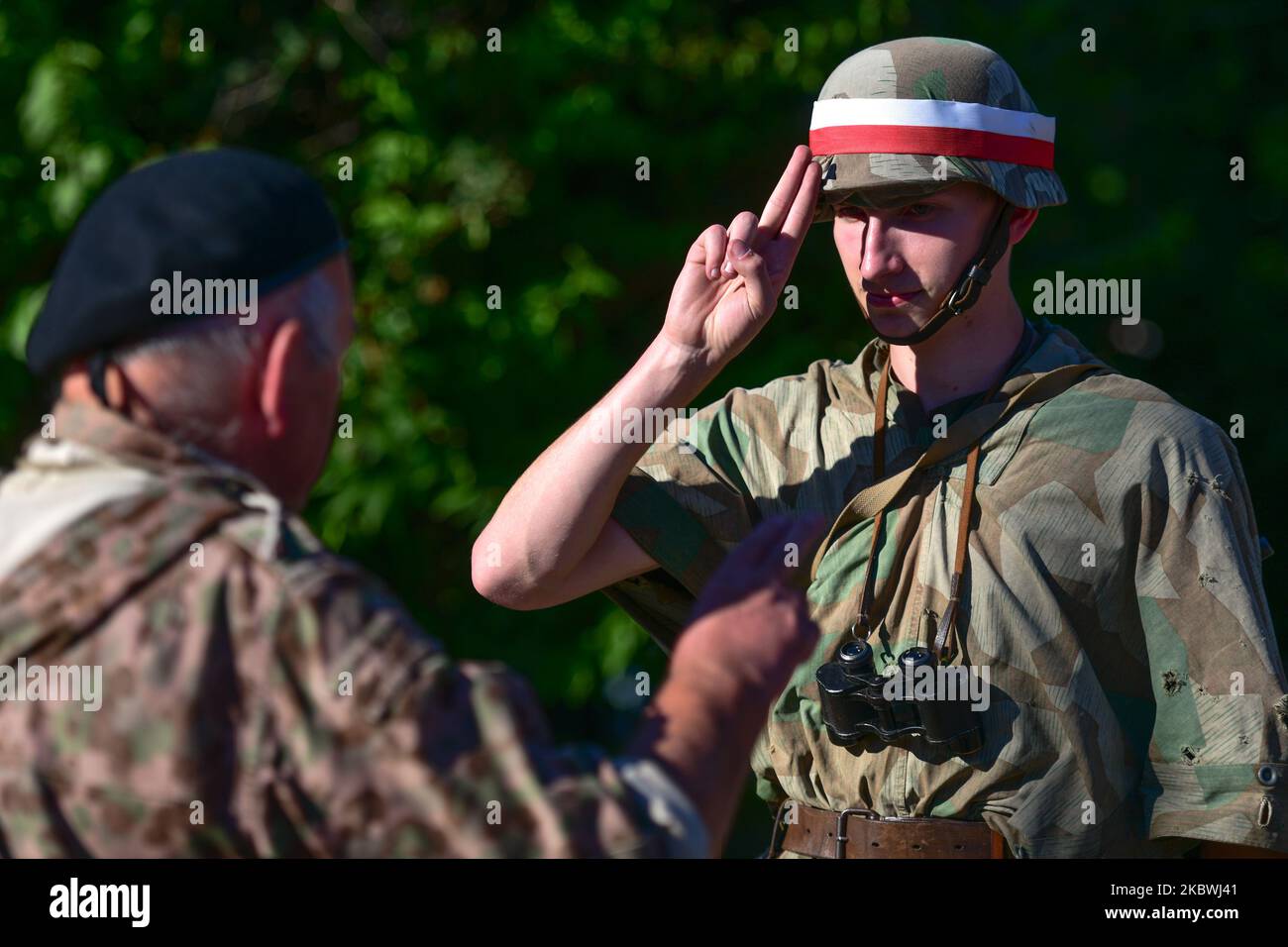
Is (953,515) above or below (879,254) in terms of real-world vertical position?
below

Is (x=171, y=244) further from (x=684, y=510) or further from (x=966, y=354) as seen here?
(x=966, y=354)

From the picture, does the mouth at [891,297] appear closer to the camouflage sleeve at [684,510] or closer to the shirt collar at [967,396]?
the shirt collar at [967,396]

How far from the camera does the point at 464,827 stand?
173 centimetres

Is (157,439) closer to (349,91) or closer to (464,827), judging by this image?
(464,827)

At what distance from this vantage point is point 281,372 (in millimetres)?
1864

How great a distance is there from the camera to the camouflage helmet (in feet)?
9.71

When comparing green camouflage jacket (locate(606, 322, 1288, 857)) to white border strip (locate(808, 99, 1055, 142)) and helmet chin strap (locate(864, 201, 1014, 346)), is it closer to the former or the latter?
helmet chin strap (locate(864, 201, 1014, 346))

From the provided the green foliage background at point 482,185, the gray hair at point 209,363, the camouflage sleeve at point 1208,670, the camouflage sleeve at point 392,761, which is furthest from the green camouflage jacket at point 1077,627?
the green foliage background at point 482,185

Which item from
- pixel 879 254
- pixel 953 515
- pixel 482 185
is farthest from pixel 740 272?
pixel 482 185

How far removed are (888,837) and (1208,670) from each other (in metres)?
0.58

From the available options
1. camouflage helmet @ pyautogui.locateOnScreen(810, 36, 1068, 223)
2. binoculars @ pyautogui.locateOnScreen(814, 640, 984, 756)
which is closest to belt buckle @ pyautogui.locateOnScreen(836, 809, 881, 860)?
binoculars @ pyautogui.locateOnScreen(814, 640, 984, 756)

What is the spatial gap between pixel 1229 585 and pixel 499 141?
3.62 meters

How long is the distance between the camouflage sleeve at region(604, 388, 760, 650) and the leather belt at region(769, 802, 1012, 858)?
0.45 meters

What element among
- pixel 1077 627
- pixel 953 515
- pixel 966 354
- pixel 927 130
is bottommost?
pixel 1077 627
